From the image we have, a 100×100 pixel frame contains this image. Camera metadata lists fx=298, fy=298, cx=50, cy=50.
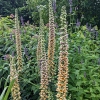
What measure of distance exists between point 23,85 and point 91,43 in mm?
2009

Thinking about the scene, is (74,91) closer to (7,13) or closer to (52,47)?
(52,47)

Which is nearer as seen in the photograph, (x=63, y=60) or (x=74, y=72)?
(x=63, y=60)

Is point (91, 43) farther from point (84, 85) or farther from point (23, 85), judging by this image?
point (23, 85)

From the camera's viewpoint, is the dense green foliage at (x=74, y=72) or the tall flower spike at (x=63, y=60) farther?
the dense green foliage at (x=74, y=72)

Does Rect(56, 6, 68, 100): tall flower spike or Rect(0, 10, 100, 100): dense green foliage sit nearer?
Rect(56, 6, 68, 100): tall flower spike

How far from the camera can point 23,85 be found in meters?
4.86

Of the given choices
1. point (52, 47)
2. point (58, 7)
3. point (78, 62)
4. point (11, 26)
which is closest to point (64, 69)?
point (52, 47)

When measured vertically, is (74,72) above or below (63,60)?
below

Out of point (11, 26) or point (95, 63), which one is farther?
point (11, 26)

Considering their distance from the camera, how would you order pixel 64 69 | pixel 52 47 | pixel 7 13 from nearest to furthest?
1. pixel 64 69
2. pixel 52 47
3. pixel 7 13

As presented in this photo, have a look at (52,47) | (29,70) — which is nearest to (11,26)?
(29,70)

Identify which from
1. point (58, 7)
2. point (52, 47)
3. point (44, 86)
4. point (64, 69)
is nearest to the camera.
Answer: point (64, 69)

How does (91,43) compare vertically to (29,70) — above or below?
above

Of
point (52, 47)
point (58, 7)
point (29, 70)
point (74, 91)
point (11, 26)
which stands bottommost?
point (74, 91)
